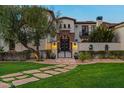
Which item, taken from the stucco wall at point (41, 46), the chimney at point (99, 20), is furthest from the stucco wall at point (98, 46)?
the chimney at point (99, 20)

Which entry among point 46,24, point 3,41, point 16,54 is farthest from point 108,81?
point 3,41

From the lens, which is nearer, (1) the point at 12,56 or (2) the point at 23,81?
(2) the point at 23,81

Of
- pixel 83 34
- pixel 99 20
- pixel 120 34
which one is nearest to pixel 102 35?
pixel 120 34

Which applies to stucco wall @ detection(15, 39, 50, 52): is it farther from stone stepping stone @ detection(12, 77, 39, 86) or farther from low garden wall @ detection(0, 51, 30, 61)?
stone stepping stone @ detection(12, 77, 39, 86)

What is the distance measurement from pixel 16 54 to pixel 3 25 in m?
2.02

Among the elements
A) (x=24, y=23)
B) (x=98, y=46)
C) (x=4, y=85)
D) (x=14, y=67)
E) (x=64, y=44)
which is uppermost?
(x=24, y=23)

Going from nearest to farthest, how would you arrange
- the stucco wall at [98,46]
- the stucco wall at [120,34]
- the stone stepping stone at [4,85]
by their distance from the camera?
the stone stepping stone at [4,85] → the stucco wall at [98,46] → the stucco wall at [120,34]

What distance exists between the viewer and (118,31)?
20656 mm

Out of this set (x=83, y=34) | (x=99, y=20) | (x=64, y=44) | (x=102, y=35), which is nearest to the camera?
(x=64, y=44)

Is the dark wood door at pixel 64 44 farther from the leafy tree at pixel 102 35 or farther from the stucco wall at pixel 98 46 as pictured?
the leafy tree at pixel 102 35

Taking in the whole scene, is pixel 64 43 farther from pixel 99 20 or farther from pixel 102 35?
pixel 99 20

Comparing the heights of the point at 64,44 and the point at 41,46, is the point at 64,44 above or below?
above

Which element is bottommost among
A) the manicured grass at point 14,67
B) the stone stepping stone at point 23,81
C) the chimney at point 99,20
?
the stone stepping stone at point 23,81
